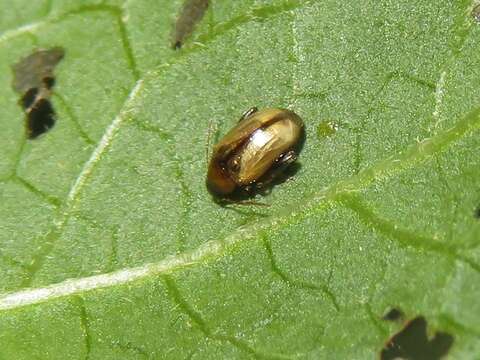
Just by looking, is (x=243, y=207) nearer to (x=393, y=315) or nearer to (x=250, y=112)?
(x=250, y=112)

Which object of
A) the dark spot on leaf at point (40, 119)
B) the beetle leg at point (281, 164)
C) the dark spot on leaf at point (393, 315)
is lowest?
the dark spot on leaf at point (393, 315)

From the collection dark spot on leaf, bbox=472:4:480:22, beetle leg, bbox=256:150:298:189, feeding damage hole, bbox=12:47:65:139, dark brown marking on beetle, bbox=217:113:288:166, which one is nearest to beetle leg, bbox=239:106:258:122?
dark brown marking on beetle, bbox=217:113:288:166

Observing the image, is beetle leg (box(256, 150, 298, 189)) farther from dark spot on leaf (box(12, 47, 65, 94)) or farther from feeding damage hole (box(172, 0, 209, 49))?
dark spot on leaf (box(12, 47, 65, 94))

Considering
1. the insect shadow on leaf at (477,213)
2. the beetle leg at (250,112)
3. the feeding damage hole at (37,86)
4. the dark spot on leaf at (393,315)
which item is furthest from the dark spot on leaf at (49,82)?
the insect shadow on leaf at (477,213)

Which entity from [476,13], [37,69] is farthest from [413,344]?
[37,69]

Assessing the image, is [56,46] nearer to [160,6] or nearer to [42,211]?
[160,6]

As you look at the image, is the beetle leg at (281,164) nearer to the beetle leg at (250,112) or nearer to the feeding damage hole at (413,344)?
the beetle leg at (250,112)

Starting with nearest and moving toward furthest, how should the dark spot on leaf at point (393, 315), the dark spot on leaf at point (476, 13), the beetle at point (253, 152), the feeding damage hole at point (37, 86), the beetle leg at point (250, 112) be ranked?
the dark spot on leaf at point (393, 315), the dark spot on leaf at point (476, 13), the beetle at point (253, 152), the beetle leg at point (250, 112), the feeding damage hole at point (37, 86)
